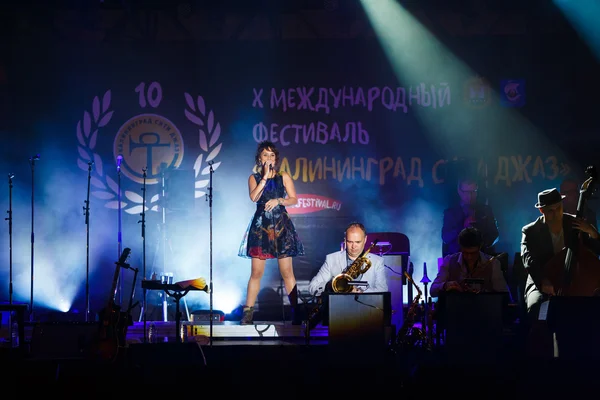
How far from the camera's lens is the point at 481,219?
10.7 m

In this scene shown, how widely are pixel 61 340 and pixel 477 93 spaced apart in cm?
705

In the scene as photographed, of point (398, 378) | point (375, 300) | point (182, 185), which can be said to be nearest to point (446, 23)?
point (182, 185)

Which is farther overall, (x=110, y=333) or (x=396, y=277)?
(x=396, y=277)

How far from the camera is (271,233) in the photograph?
995 centimetres

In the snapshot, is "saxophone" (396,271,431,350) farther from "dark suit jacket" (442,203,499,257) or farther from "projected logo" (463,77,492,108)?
"projected logo" (463,77,492,108)

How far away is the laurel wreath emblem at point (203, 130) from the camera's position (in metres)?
11.9

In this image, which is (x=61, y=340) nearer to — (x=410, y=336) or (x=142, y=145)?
(x=410, y=336)

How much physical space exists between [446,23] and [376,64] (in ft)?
3.88

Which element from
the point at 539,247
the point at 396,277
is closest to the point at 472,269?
the point at 539,247

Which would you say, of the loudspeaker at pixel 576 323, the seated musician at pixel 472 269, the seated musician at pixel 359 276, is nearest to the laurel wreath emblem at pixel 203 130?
the seated musician at pixel 359 276

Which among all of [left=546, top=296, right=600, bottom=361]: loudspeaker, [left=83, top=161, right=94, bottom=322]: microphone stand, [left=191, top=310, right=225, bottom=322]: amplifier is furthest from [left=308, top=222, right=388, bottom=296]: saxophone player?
[left=83, top=161, right=94, bottom=322]: microphone stand

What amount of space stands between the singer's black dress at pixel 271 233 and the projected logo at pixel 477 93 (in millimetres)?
3580

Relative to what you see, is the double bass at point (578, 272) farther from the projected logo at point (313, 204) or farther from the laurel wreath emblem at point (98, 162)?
the laurel wreath emblem at point (98, 162)

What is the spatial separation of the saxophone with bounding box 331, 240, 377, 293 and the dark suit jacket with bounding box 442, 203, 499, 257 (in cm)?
265
